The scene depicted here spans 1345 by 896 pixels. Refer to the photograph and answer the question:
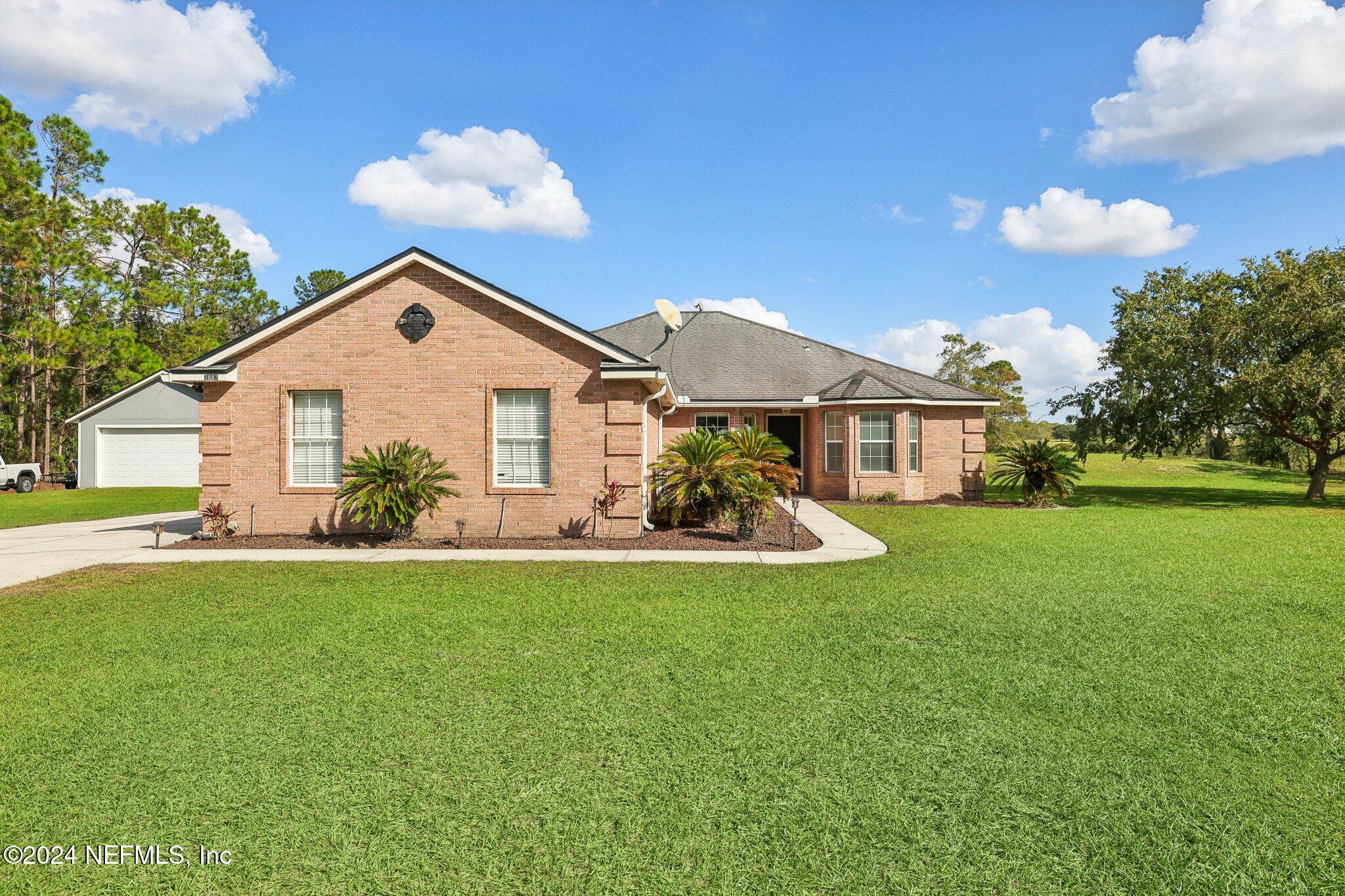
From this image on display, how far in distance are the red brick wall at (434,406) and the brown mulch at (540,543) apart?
0.33m

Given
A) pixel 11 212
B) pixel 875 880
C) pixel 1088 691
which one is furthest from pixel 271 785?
pixel 11 212

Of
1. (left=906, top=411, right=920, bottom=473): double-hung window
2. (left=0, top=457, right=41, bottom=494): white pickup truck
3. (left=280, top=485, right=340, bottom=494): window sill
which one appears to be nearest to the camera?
(left=280, top=485, right=340, bottom=494): window sill

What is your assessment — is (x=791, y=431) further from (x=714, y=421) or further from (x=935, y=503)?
(x=935, y=503)

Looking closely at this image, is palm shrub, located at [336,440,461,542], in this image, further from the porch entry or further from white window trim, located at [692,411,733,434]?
the porch entry

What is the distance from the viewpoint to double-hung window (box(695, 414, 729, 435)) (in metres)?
20.1

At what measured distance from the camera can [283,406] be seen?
39.9ft

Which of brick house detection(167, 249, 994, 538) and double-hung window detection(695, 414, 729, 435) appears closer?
brick house detection(167, 249, 994, 538)

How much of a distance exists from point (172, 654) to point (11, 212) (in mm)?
35676

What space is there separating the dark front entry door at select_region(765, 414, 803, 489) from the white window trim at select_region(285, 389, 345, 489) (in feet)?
40.4

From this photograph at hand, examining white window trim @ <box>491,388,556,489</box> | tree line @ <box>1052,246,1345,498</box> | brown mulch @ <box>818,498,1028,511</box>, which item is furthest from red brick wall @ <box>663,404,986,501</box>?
white window trim @ <box>491,388,556,489</box>

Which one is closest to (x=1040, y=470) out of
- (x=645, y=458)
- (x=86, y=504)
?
(x=645, y=458)

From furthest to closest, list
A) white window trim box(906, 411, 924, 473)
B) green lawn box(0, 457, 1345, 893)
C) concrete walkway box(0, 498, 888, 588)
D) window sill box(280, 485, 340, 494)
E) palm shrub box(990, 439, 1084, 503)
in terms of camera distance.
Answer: white window trim box(906, 411, 924, 473)
palm shrub box(990, 439, 1084, 503)
window sill box(280, 485, 340, 494)
concrete walkway box(0, 498, 888, 588)
green lawn box(0, 457, 1345, 893)

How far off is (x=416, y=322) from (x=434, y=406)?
1.51 meters

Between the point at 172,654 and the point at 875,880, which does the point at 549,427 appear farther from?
the point at 875,880
